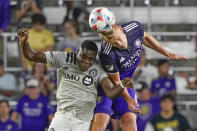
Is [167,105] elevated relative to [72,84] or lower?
lower

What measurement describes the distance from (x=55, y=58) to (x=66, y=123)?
Result: 2.74 ft

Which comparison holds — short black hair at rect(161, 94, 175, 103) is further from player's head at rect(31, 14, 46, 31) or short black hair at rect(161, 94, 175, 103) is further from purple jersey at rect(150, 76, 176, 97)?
player's head at rect(31, 14, 46, 31)

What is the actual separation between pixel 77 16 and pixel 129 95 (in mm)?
5592

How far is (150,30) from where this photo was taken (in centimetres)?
1383

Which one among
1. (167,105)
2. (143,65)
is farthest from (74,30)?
(167,105)

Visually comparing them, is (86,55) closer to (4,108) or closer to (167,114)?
(167,114)

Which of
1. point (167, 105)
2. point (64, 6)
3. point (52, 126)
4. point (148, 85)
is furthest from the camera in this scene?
point (64, 6)

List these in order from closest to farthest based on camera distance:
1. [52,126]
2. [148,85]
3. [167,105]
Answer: [52,126] < [167,105] < [148,85]

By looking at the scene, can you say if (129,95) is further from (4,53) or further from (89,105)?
(4,53)

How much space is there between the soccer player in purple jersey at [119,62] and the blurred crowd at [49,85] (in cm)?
313

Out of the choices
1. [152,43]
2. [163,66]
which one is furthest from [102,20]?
[163,66]

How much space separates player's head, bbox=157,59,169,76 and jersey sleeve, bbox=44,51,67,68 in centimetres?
482

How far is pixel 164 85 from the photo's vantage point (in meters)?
13.0

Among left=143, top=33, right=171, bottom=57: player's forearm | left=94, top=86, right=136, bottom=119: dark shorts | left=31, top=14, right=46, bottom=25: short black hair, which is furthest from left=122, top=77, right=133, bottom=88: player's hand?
left=31, top=14, right=46, bottom=25: short black hair
